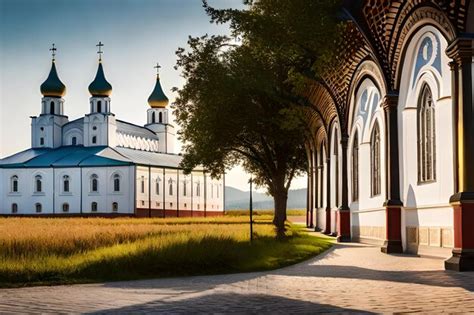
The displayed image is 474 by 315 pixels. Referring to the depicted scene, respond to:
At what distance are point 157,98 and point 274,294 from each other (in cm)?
10469

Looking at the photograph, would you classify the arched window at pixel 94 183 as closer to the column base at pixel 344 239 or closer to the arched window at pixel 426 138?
the column base at pixel 344 239

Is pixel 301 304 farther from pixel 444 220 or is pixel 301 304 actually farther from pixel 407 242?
pixel 407 242

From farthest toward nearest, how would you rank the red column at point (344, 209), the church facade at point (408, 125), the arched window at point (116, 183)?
the arched window at point (116, 183)
the red column at point (344, 209)
the church facade at point (408, 125)

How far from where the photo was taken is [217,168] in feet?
105

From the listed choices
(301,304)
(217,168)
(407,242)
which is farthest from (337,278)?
(217,168)

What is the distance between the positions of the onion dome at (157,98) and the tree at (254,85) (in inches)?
3281

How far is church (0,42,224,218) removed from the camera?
88.1m

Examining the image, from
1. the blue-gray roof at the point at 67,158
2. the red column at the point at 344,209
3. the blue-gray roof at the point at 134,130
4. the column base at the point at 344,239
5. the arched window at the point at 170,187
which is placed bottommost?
the column base at the point at 344,239

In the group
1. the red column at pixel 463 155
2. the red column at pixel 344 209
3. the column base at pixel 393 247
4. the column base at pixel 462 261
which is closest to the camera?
the column base at pixel 462 261

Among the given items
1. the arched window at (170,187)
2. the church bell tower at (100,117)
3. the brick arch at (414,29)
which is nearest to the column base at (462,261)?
the brick arch at (414,29)

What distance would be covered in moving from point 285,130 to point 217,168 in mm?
5807

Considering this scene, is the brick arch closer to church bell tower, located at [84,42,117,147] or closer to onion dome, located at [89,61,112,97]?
church bell tower, located at [84,42,117,147]

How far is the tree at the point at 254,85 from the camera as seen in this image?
24469 millimetres

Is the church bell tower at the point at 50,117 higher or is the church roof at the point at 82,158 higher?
the church bell tower at the point at 50,117
